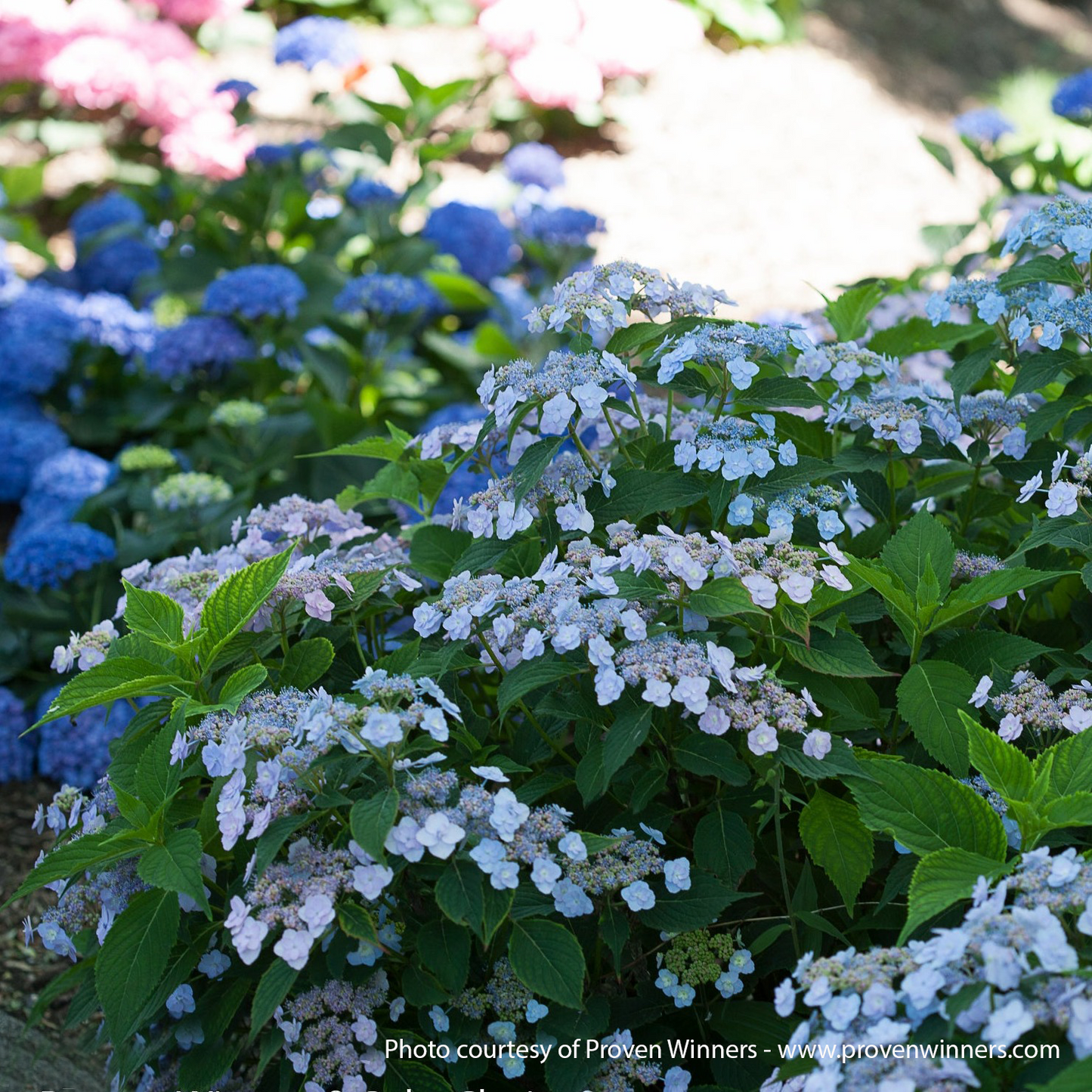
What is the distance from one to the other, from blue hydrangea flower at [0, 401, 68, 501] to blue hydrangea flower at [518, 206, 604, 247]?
5.03ft

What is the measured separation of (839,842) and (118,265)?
3.35 meters

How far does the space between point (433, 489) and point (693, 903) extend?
711 millimetres

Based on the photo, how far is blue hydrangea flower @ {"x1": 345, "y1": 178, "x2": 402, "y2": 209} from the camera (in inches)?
143

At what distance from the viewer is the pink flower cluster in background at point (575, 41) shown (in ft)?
17.9

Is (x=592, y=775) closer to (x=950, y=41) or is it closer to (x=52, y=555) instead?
(x=52, y=555)

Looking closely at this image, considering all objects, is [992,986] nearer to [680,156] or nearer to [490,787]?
[490,787]

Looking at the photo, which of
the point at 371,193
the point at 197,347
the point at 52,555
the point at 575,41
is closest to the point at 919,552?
the point at 52,555

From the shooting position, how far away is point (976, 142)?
3502 millimetres

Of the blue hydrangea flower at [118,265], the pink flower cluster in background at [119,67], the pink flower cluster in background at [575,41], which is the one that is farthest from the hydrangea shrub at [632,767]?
the pink flower cluster in background at [575,41]

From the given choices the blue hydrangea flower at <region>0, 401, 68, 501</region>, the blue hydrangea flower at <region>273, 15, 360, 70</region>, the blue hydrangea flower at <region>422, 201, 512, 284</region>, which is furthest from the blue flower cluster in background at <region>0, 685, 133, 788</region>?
the blue hydrangea flower at <region>273, 15, 360, 70</region>

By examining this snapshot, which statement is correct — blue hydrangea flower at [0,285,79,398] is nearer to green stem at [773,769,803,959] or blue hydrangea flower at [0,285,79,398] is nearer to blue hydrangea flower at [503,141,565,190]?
blue hydrangea flower at [503,141,565,190]

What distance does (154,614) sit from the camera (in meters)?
1.49

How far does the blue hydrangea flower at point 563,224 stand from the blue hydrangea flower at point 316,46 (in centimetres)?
83

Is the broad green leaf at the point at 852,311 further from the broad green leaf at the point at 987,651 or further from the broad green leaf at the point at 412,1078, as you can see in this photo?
the broad green leaf at the point at 412,1078
